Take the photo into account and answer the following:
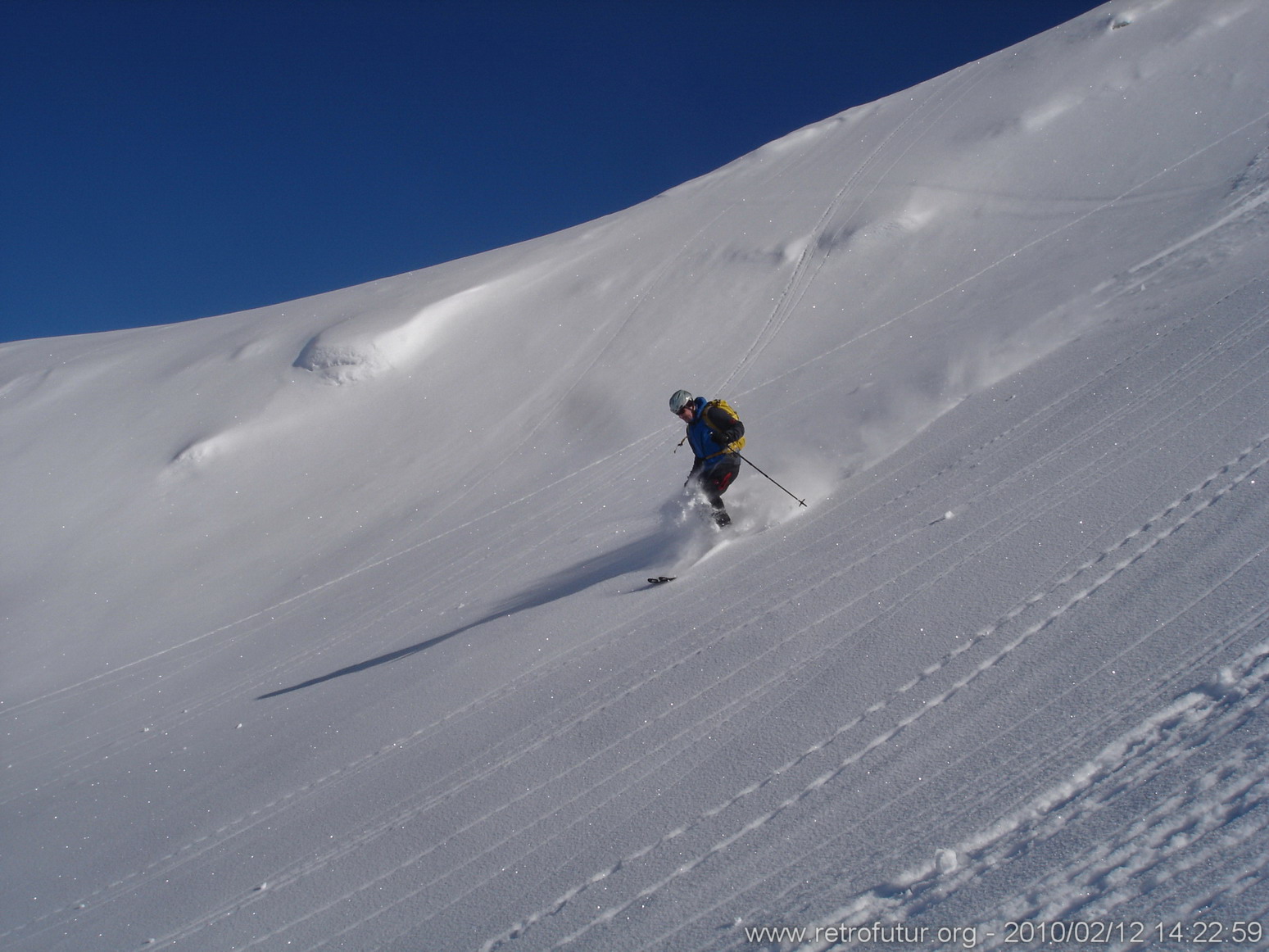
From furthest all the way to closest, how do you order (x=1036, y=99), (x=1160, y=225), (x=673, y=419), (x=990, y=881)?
(x=1036, y=99)
(x=673, y=419)
(x=1160, y=225)
(x=990, y=881)

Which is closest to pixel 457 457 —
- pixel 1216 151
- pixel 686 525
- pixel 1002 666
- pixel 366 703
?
pixel 686 525

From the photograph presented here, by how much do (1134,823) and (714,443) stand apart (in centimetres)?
488

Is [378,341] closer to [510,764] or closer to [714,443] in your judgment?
[714,443]

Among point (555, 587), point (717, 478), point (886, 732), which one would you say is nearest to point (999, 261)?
point (717, 478)

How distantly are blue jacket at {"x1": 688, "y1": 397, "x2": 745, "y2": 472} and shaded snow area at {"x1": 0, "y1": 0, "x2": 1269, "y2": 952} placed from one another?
2.06 ft

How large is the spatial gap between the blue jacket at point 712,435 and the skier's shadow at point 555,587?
854mm

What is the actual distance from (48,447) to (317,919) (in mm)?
14714

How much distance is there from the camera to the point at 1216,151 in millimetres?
12633

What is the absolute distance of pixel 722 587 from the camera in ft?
19.9

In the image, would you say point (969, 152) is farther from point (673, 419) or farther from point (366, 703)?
point (366, 703)

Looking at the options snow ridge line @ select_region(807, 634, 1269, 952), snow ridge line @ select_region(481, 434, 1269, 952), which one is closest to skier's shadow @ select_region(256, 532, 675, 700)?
snow ridge line @ select_region(481, 434, 1269, 952)

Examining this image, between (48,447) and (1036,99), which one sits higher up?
(48,447)

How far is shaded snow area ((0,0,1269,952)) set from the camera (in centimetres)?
322

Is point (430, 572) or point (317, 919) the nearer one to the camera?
point (317, 919)
